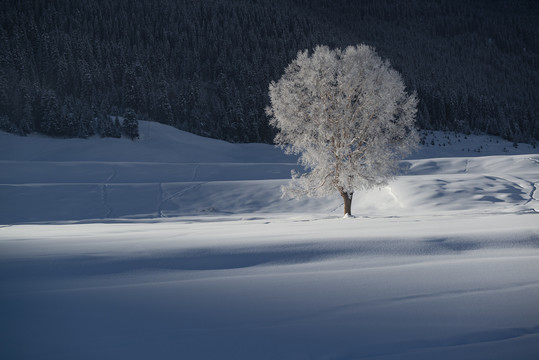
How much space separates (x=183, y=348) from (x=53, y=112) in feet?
217

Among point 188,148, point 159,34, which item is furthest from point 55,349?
point 159,34

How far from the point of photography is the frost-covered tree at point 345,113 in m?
15.5

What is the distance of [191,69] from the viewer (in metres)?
120

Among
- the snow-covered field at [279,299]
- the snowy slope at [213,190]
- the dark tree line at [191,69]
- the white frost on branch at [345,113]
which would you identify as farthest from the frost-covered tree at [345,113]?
the dark tree line at [191,69]

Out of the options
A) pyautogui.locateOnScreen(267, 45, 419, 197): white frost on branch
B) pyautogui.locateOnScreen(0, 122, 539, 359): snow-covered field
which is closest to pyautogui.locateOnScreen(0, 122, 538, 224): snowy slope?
pyautogui.locateOnScreen(267, 45, 419, 197): white frost on branch

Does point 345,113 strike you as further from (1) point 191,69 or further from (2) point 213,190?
(1) point 191,69

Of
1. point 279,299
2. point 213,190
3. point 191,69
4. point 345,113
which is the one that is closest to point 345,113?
point 345,113

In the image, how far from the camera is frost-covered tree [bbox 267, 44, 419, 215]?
15500 millimetres

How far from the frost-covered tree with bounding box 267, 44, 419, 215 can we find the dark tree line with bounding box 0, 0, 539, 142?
5063cm

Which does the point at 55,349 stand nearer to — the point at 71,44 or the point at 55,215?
the point at 55,215

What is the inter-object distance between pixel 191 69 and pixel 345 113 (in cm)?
11317

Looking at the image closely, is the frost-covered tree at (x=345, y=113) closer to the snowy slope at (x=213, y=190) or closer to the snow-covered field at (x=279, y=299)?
the snowy slope at (x=213, y=190)

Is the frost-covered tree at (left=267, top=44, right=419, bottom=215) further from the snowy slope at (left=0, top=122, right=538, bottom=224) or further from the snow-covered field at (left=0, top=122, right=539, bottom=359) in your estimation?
the snow-covered field at (left=0, top=122, right=539, bottom=359)

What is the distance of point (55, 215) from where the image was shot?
24.2 m
